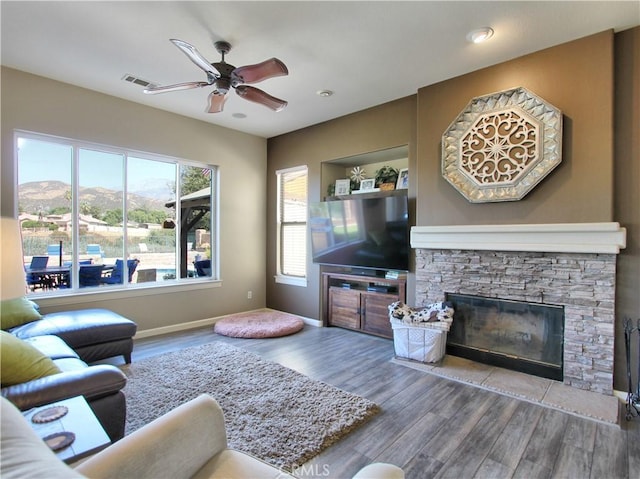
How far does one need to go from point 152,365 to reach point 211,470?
243cm

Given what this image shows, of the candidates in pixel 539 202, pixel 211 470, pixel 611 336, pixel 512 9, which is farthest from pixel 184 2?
pixel 611 336

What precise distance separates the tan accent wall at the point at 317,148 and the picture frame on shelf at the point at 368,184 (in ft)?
1.30

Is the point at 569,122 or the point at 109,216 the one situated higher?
the point at 569,122

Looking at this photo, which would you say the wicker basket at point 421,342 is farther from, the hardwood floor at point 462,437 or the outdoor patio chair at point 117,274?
the outdoor patio chair at point 117,274

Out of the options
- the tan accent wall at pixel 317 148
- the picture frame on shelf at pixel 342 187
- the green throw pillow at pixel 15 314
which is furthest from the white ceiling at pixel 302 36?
the green throw pillow at pixel 15 314

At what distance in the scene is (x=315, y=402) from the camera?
2607mm

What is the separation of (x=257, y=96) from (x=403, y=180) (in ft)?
6.90

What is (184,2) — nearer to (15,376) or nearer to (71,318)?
(15,376)

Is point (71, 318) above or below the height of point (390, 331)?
above

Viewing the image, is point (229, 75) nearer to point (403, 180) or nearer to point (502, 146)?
point (403, 180)

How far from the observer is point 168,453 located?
3.90 feet

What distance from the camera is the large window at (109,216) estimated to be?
371 cm

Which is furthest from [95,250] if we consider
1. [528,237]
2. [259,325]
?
[528,237]

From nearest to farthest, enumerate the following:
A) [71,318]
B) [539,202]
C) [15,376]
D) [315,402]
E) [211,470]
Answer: [211,470] < [15,376] < [315,402] < [539,202] < [71,318]
